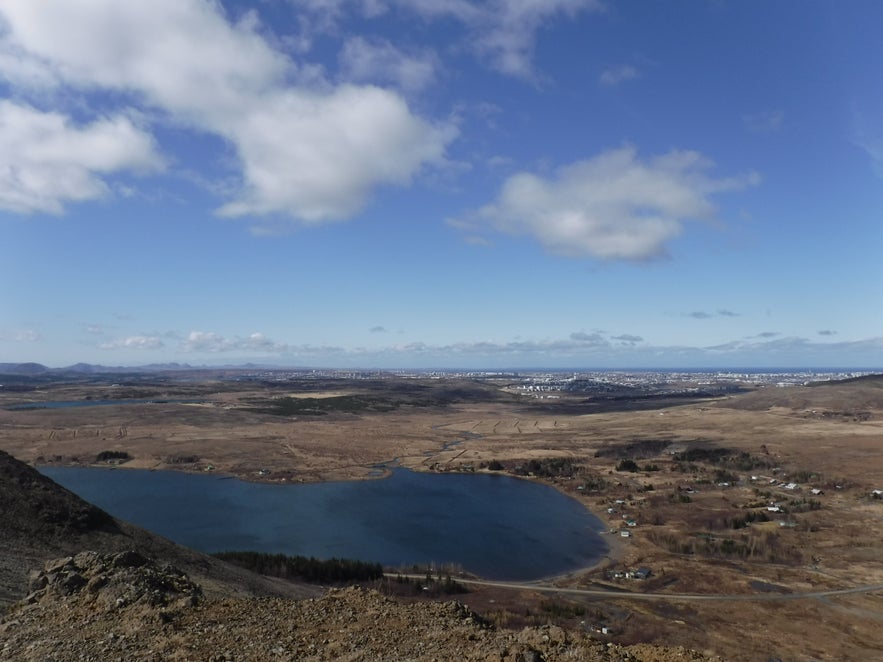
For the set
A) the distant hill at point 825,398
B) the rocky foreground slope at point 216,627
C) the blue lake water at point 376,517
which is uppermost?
the rocky foreground slope at point 216,627

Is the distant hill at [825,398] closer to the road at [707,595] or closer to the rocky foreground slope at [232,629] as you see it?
the road at [707,595]

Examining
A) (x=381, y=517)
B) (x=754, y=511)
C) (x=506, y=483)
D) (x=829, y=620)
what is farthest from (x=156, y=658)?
(x=506, y=483)

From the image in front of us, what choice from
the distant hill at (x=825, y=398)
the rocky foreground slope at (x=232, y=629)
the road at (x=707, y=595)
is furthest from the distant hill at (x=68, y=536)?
the distant hill at (x=825, y=398)

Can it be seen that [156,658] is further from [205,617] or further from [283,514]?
[283,514]

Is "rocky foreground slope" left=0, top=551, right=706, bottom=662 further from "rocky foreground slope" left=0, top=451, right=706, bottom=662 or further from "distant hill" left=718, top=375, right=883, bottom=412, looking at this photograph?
"distant hill" left=718, top=375, right=883, bottom=412

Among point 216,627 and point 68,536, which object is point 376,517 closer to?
point 68,536

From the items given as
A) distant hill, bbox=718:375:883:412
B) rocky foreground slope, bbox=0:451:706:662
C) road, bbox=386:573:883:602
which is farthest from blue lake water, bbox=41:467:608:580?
distant hill, bbox=718:375:883:412
